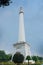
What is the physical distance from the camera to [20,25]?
4525 centimetres

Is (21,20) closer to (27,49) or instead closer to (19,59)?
(27,49)

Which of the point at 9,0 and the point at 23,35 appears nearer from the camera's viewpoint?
the point at 9,0

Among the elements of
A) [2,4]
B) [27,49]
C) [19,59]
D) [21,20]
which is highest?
[21,20]

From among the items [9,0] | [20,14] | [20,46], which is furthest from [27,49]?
[9,0]

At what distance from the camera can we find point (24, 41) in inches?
1738

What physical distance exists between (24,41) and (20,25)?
162 inches

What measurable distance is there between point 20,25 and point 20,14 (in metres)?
3.48

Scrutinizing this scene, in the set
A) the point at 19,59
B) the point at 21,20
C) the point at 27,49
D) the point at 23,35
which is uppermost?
the point at 21,20

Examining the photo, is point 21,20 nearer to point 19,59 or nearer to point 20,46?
point 20,46

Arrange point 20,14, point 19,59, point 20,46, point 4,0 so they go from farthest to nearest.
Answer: point 20,14 → point 20,46 → point 19,59 → point 4,0

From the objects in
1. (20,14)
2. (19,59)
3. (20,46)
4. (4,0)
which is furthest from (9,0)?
(20,14)

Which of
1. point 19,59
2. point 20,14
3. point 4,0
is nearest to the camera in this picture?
point 4,0

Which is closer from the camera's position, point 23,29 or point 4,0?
point 4,0

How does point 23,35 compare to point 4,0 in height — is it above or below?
above
